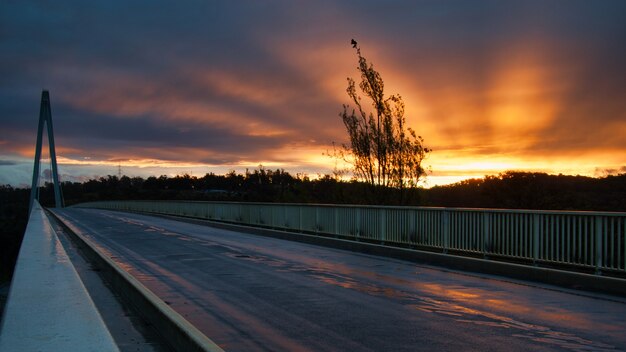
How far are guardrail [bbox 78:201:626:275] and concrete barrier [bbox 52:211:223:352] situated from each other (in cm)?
791

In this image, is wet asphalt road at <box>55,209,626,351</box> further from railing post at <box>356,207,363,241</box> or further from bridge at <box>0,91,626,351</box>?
railing post at <box>356,207,363,241</box>

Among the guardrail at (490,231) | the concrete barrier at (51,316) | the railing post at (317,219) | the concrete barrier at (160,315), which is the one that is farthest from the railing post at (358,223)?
the concrete barrier at (51,316)

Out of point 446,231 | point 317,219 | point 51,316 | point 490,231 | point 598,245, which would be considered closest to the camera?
point 51,316

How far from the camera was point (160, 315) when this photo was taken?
7605 mm

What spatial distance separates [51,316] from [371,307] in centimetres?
439

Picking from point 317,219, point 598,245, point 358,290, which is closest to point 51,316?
point 358,290

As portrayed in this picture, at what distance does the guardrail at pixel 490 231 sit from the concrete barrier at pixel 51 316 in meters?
8.79

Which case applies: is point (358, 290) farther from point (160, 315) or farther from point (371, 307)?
A: point (160, 315)

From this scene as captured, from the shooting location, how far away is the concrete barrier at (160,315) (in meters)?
6.15

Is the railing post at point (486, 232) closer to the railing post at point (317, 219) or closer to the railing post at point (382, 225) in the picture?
the railing post at point (382, 225)

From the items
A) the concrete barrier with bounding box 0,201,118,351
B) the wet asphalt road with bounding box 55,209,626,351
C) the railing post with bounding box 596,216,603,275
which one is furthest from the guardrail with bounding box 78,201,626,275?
the concrete barrier with bounding box 0,201,118,351

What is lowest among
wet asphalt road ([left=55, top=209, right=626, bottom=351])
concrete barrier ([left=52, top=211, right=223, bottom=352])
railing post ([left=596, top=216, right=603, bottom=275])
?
wet asphalt road ([left=55, top=209, right=626, bottom=351])

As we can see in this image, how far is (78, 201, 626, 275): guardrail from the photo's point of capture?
11602 mm

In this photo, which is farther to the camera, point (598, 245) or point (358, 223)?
point (358, 223)
